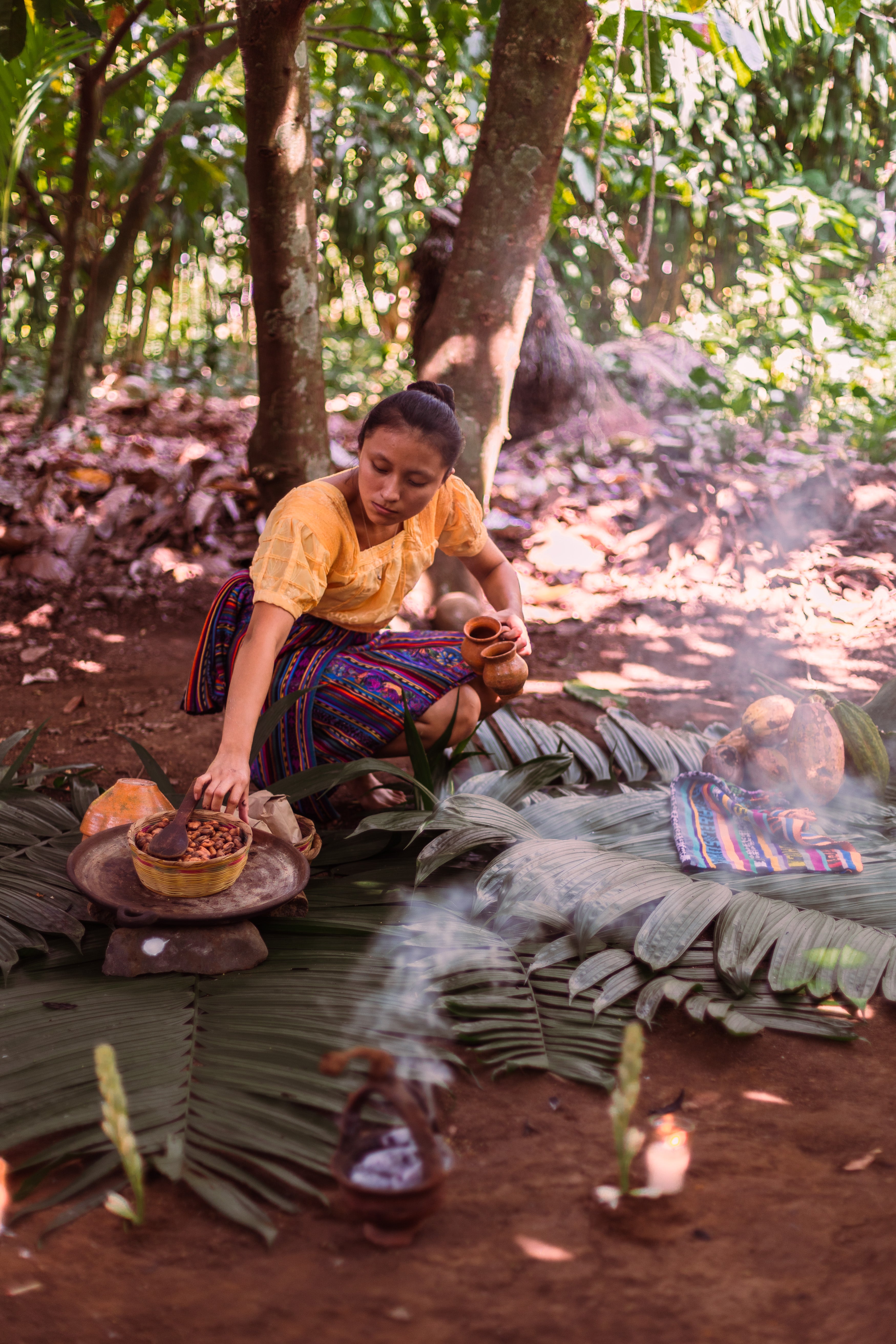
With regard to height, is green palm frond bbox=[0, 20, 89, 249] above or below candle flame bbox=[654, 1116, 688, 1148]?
above

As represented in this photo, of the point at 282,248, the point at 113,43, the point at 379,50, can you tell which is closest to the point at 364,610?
the point at 282,248

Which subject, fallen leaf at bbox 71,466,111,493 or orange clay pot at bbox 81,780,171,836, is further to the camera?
fallen leaf at bbox 71,466,111,493

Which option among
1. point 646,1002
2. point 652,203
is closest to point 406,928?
point 646,1002

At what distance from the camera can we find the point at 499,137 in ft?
12.2

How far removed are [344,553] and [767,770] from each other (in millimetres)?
1258

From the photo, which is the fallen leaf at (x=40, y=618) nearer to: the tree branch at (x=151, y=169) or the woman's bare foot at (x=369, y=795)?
the woman's bare foot at (x=369, y=795)

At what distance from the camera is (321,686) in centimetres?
257

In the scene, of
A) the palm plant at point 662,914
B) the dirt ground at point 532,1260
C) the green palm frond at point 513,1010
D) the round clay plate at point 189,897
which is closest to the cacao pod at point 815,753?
the palm plant at point 662,914

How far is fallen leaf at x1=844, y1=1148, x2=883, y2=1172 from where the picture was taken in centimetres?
150

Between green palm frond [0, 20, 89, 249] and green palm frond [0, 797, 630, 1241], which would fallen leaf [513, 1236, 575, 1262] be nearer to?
green palm frond [0, 797, 630, 1241]

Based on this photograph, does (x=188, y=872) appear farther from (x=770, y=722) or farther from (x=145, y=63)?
Result: (x=145, y=63)

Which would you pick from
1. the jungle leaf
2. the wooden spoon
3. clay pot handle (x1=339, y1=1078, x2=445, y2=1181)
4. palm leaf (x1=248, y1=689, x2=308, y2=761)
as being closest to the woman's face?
palm leaf (x1=248, y1=689, x2=308, y2=761)

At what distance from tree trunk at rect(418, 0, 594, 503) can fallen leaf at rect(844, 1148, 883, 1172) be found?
2851mm

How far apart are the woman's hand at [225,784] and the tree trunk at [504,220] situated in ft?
7.30
